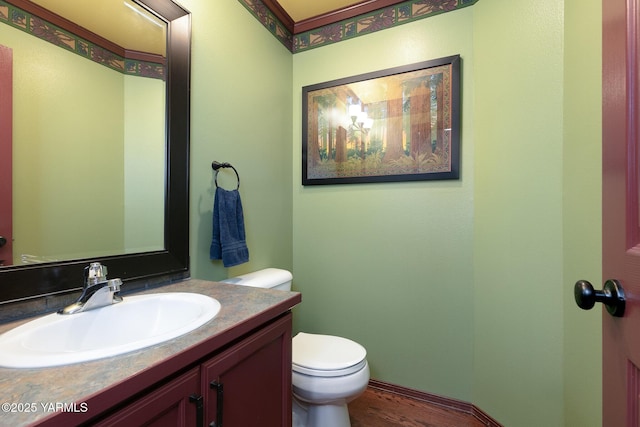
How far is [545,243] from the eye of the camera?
1223 millimetres

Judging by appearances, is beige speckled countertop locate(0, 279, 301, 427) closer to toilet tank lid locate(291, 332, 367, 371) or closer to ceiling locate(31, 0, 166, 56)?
toilet tank lid locate(291, 332, 367, 371)

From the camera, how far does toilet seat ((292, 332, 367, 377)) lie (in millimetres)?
1271

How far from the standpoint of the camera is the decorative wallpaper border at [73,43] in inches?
30.9

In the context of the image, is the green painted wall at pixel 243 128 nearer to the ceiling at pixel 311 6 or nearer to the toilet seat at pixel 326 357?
the ceiling at pixel 311 6

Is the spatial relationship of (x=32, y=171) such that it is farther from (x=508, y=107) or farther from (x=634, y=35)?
(x=508, y=107)

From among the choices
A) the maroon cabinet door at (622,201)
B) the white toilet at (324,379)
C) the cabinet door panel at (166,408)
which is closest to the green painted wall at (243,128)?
the white toilet at (324,379)

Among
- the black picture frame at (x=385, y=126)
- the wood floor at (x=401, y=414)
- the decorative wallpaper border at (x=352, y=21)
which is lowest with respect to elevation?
the wood floor at (x=401, y=414)

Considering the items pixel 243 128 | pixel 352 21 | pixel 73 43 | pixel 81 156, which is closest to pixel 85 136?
pixel 81 156

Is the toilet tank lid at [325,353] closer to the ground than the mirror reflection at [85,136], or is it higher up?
closer to the ground

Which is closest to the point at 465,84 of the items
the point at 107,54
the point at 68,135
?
the point at 107,54

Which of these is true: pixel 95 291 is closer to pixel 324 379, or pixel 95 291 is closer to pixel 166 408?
pixel 166 408

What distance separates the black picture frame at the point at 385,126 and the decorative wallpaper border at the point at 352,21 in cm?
29

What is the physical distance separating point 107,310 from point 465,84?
6.36 ft

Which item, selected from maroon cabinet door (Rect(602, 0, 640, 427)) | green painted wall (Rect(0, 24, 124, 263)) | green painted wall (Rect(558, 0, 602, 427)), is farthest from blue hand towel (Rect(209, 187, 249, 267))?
green painted wall (Rect(558, 0, 602, 427))
